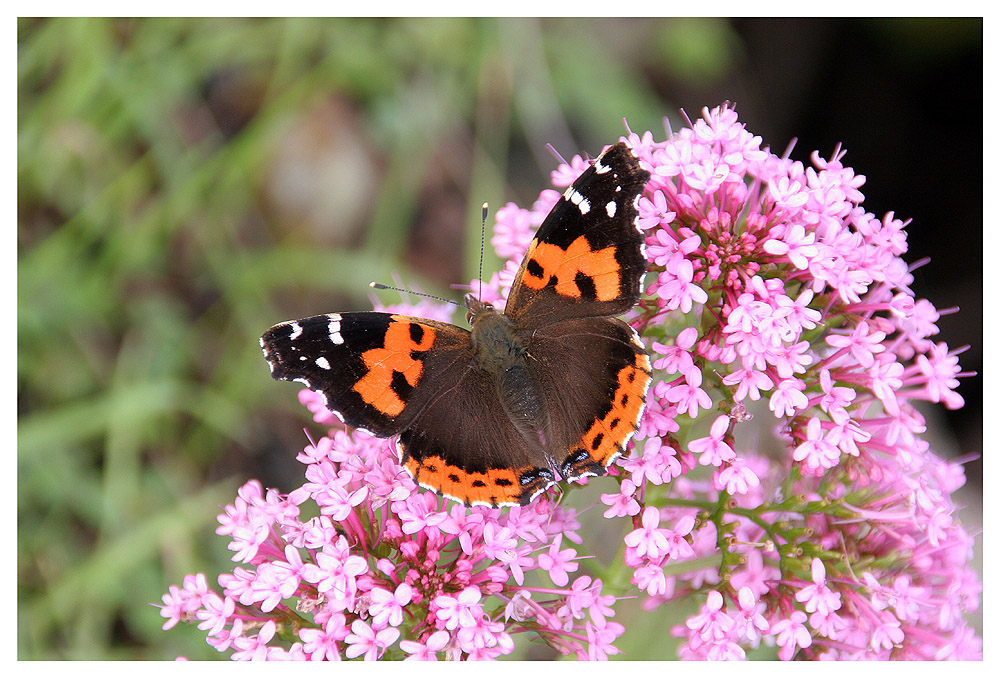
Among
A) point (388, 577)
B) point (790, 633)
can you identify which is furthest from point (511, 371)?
point (790, 633)

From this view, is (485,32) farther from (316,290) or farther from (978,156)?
(978,156)

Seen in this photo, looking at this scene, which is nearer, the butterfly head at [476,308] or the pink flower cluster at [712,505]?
the pink flower cluster at [712,505]

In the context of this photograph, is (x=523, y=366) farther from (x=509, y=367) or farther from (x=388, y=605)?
(x=388, y=605)

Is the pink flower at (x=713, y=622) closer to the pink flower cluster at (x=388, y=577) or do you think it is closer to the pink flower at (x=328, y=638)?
the pink flower cluster at (x=388, y=577)

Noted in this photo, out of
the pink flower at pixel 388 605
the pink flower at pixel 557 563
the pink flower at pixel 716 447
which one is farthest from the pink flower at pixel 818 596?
the pink flower at pixel 388 605

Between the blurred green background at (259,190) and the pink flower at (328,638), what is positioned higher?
the blurred green background at (259,190)

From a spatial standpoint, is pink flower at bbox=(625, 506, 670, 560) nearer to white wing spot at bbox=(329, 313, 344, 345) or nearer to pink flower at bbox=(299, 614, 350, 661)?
pink flower at bbox=(299, 614, 350, 661)
